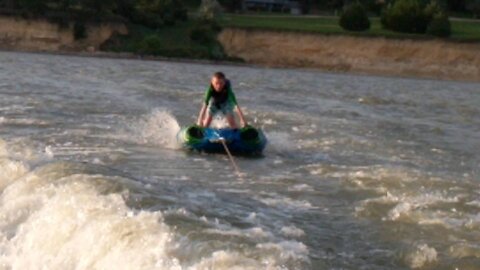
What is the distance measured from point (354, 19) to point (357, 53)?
2.57m

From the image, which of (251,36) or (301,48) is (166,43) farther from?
(301,48)

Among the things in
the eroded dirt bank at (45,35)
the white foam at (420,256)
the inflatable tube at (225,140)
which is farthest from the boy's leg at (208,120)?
the eroded dirt bank at (45,35)

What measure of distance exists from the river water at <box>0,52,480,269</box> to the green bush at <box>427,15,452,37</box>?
142 ft

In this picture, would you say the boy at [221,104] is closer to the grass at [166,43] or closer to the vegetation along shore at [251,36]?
the grass at [166,43]

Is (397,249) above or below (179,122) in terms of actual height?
above

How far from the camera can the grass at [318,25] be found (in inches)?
2687

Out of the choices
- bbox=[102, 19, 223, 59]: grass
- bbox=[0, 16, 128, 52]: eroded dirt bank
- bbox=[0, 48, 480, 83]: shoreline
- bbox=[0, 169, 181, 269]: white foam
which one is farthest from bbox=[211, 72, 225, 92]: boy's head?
bbox=[0, 16, 128, 52]: eroded dirt bank

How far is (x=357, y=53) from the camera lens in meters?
68.6

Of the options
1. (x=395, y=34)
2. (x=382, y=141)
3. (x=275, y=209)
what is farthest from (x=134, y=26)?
(x=275, y=209)

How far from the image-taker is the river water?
937 centimetres

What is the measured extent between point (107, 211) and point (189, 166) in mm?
5181

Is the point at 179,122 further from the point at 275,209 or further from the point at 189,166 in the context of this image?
the point at 275,209

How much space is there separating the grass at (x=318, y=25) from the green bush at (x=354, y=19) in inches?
20.9

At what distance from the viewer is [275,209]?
1174cm
